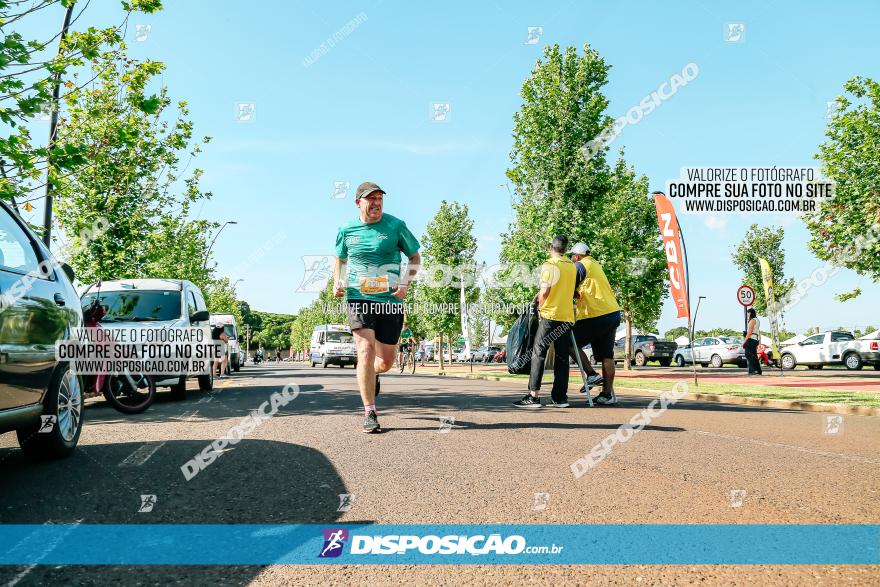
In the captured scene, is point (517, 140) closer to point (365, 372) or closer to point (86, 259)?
point (86, 259)

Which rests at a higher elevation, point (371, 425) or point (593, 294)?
point (593, 294)

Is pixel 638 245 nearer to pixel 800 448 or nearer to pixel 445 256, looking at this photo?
pixel 445 256

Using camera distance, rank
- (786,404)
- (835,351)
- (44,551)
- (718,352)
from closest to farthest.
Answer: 1. (44,551)
2. (786,404)
3. (835,351)
4. (718,352)

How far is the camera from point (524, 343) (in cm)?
886

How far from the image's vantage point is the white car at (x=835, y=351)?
27906 mm

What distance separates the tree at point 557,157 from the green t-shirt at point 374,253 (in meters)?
15.5

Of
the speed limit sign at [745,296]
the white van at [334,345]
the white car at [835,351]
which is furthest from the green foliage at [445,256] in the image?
the speed limit sign at [745,296]

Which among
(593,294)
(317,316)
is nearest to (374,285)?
(593,294)

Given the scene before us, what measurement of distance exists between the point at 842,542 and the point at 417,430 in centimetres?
402

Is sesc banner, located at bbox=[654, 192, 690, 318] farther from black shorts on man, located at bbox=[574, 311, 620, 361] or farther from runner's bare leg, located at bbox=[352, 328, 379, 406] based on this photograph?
runner's bare leg, located at bbox=[352, 328, 379, 406]

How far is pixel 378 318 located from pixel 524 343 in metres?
3.13

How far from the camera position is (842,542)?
2881 mm

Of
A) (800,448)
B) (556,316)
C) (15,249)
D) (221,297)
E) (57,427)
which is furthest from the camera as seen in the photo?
(221,297)

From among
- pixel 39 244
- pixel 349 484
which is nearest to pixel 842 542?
pixel 349 484
